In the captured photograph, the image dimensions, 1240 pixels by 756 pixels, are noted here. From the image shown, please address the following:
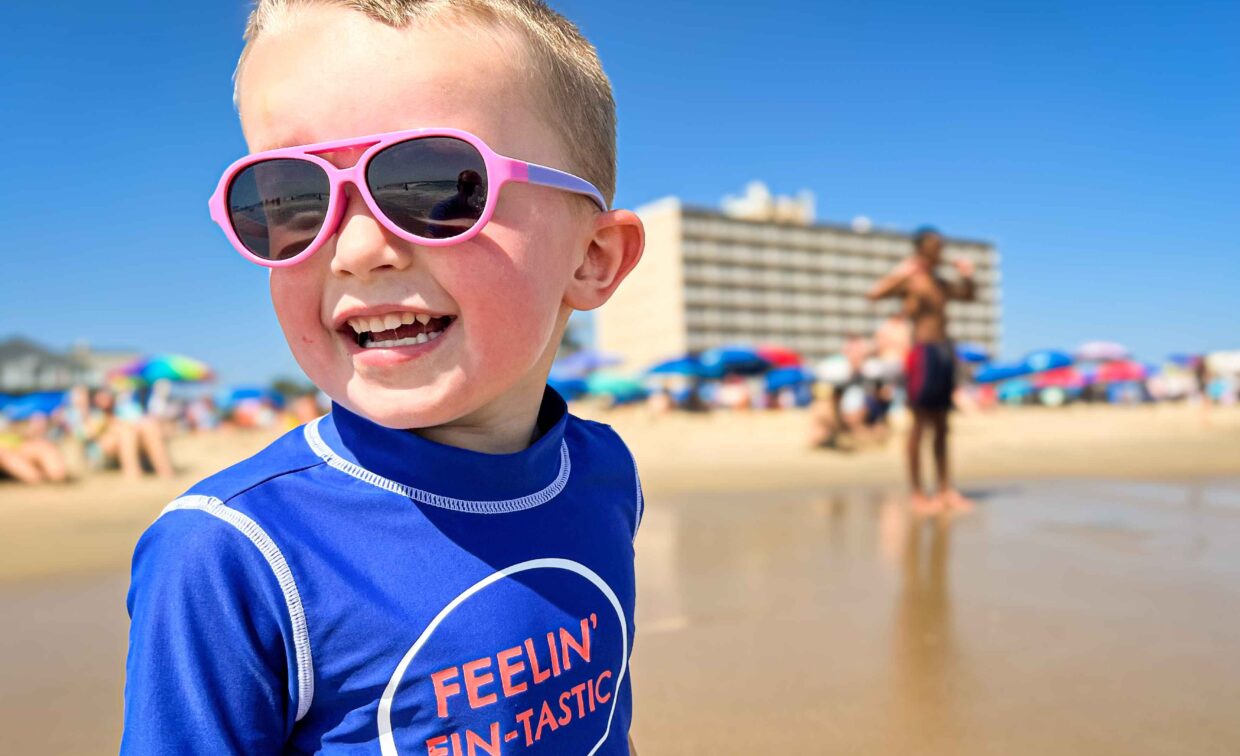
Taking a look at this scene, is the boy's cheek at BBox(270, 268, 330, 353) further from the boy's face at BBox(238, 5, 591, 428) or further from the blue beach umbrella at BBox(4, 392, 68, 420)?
the blue beach umbrella at BBox(4, 392, 68, 420)

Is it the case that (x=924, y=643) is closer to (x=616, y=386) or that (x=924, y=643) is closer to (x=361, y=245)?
(x=361, y=245)

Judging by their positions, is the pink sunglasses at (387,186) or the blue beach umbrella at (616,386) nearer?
the pink sunglasses at (387,186)

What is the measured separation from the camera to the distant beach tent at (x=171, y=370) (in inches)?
626

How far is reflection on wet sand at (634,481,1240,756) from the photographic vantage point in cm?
190

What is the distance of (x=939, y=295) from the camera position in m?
5.41

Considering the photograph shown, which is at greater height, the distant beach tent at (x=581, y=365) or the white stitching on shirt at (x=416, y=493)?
the white stitching on shirt at (x=416, y=493)

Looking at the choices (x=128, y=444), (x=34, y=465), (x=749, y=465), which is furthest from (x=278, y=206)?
(x=34, y=465)

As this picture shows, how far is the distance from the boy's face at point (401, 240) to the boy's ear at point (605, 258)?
0.50 ft

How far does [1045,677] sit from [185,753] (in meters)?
2.22

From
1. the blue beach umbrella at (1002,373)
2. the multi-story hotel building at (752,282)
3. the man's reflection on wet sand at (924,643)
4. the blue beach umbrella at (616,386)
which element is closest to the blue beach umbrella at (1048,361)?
the blue beach umbrella at (1002,373)

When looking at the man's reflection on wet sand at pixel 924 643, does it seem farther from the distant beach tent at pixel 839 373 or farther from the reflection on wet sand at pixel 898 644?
the distant beach tent at pixel 839 373

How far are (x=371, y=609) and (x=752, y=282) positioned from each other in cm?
7013

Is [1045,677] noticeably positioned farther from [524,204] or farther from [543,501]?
[524,204]

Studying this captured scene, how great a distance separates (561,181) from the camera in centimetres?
98
